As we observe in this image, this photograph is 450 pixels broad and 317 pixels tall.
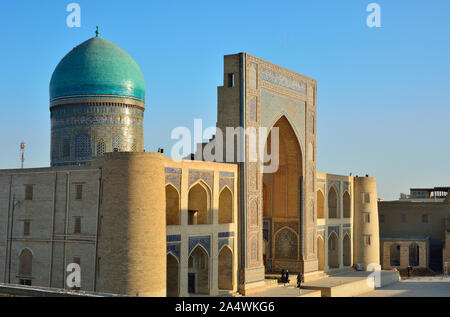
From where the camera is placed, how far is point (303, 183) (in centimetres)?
2692

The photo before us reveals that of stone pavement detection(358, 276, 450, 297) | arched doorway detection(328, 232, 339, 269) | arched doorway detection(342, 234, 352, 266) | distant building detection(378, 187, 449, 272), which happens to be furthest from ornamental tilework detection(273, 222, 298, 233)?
distant building detection(378, 187, 449, 272)

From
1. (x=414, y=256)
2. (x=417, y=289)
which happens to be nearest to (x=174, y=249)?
(x=417, y=289)

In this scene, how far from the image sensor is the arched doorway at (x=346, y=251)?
32219 mm

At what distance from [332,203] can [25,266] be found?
16824 millimetres

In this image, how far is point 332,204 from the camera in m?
31.2

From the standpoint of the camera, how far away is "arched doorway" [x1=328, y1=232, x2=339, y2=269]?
30.8 metres

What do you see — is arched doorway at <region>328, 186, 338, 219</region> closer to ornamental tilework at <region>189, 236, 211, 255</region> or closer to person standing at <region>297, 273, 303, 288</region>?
A: person standing at <region>297, 273, 303, 288</region>

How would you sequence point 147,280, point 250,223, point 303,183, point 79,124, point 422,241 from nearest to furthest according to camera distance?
1. point 147,280
2. point 250,223
3. point 79,124
4. point 303,183
5. point 422,241

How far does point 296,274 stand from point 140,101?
33.4 feet

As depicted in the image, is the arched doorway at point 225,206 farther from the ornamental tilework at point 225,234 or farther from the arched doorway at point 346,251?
the arched doorway at point 346,251

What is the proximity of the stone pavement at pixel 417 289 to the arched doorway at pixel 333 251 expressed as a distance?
3.30 metres

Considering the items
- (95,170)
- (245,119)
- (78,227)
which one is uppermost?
(245,119)

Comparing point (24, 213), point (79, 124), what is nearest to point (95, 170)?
point (24, 213)
